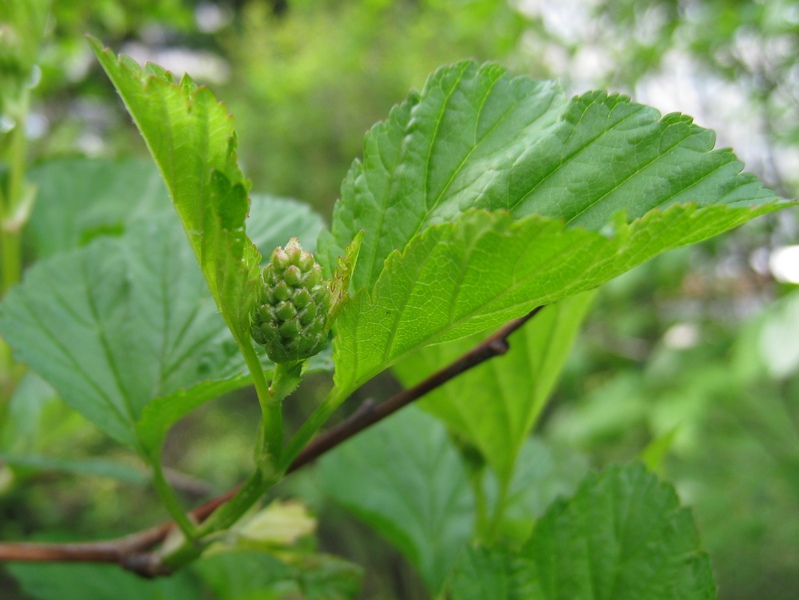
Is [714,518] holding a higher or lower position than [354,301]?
lower

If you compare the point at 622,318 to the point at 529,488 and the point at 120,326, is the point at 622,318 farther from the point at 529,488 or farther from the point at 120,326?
the point at 120,326

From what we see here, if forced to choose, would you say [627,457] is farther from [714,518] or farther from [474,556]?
[474,556]

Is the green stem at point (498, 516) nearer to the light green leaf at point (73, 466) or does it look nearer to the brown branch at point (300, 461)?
the brown branch at point (300, 461)

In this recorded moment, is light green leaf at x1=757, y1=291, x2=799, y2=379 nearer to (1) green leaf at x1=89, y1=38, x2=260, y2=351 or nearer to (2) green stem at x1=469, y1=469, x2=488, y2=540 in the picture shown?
(2) green stem at x1=469, y1=469, x2=488, y2=540

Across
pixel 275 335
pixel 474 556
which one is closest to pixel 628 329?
pixel 474 556

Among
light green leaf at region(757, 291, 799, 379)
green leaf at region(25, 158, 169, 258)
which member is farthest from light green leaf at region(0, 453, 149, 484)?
light green leaf at region(757, 291, 799, 379)

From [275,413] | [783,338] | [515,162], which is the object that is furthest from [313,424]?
[783,338]

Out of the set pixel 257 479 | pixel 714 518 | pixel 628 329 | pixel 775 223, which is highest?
pixel 775 223
